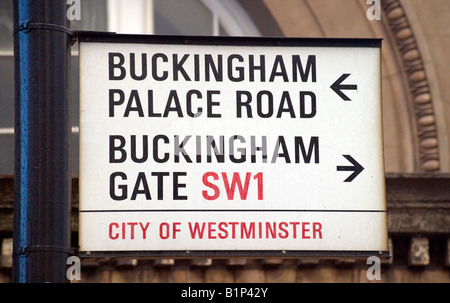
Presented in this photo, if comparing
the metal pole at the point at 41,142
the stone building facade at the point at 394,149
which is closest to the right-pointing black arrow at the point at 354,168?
the metal pole at the point at 41,142

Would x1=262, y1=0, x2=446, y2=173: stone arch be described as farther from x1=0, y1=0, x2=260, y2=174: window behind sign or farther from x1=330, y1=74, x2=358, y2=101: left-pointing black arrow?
x1=330, y1=74, x2=358, y2=101: left-pointing black arrow

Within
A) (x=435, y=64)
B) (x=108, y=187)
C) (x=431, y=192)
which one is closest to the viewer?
(x=108, y=187)

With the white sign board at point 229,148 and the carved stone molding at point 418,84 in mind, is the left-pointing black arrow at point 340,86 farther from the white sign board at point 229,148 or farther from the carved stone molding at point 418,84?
the carved stone molding at point 418,84

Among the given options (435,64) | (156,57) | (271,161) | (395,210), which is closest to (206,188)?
(271,161)

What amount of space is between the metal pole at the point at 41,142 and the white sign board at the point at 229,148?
1.59ft

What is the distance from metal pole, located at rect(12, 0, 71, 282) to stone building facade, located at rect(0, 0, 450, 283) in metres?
4.50

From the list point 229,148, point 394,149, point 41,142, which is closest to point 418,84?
point 394,149

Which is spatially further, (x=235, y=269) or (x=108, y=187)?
(x=235, y=269)

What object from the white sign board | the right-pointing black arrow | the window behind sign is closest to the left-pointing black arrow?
the white sign board

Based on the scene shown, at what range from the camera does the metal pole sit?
3.50 metres

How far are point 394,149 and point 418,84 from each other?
0.64 m

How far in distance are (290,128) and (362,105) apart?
33cm

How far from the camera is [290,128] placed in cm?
425

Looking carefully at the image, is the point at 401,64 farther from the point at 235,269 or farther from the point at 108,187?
the point at 108,187
